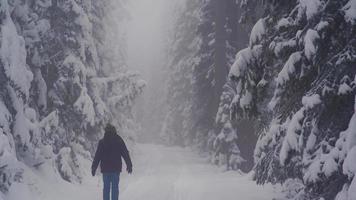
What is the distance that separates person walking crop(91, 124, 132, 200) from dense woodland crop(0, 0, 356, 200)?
1870mm

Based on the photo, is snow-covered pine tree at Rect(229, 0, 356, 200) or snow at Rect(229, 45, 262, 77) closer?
snow-covered pine tree at Rect(229, 0, 356, 200)

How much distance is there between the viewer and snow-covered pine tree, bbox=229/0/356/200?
723cm

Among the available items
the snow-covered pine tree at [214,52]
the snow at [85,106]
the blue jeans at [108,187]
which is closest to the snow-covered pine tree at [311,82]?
the blue jeans at [108,187]

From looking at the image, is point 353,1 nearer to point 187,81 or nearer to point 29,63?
point 29,63

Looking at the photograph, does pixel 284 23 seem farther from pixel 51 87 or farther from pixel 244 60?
pixel 51 87

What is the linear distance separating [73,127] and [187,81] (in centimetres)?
2216

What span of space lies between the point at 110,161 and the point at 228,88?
48.4 feet

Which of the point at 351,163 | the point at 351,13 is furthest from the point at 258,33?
the point at 351,163

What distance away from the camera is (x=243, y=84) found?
941 centimetres

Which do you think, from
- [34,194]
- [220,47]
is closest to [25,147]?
[34,194]

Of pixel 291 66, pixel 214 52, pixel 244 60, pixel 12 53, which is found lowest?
pixel 291 66

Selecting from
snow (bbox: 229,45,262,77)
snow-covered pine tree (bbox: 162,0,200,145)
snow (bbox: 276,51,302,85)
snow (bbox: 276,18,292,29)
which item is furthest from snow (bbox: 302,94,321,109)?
snow-covered pine tree (bbox: 162,0,200,145)

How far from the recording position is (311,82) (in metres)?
8.51

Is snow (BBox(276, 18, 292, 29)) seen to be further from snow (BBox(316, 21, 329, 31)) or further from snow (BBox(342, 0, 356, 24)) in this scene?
snow (BBox(342, 0, 356, 24))
